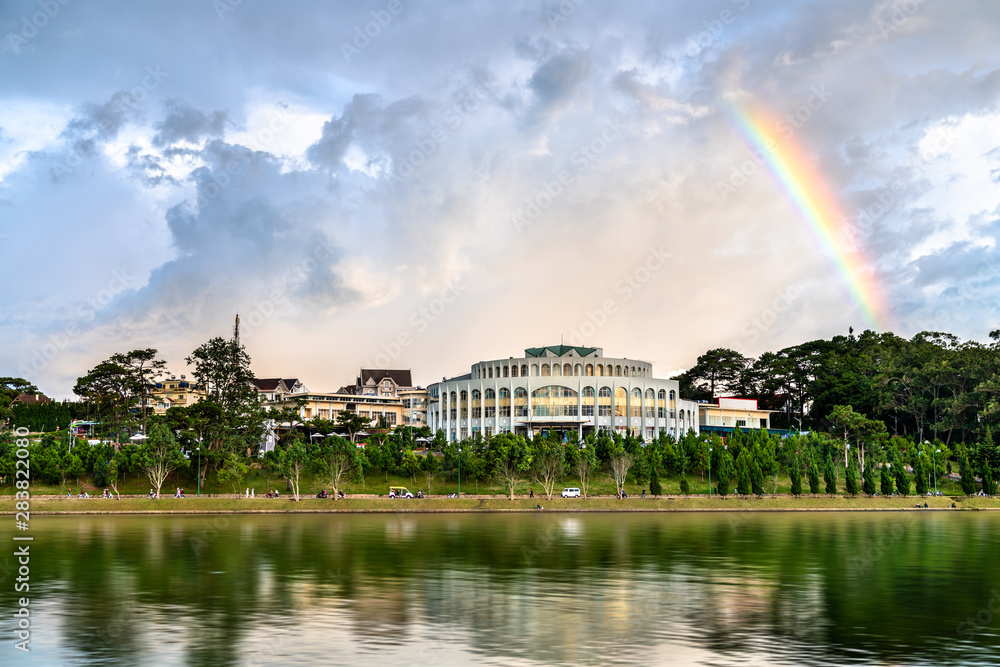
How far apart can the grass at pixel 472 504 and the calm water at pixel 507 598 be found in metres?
23.2

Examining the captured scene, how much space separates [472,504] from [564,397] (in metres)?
64.7

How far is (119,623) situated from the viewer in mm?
33094

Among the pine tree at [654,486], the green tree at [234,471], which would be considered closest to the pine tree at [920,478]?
the pine tree at [654,486]

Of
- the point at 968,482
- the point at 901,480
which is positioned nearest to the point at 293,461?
the point at 901,480

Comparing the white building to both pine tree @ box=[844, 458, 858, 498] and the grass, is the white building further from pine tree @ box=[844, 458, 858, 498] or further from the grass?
the grass

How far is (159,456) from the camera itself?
105 metres

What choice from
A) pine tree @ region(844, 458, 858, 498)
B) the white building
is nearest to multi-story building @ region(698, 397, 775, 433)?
the white building

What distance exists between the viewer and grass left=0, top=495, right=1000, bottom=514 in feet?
315

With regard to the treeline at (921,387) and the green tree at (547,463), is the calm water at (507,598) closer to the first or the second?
the green tree at (547,463)

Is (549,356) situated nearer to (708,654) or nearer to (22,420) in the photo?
(22,420)

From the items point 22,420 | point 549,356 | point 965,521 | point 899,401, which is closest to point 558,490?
point 965,521

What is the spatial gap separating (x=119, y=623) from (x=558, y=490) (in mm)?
85081

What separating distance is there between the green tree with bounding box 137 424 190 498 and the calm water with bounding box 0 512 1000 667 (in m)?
30.0

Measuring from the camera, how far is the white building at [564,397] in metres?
163
